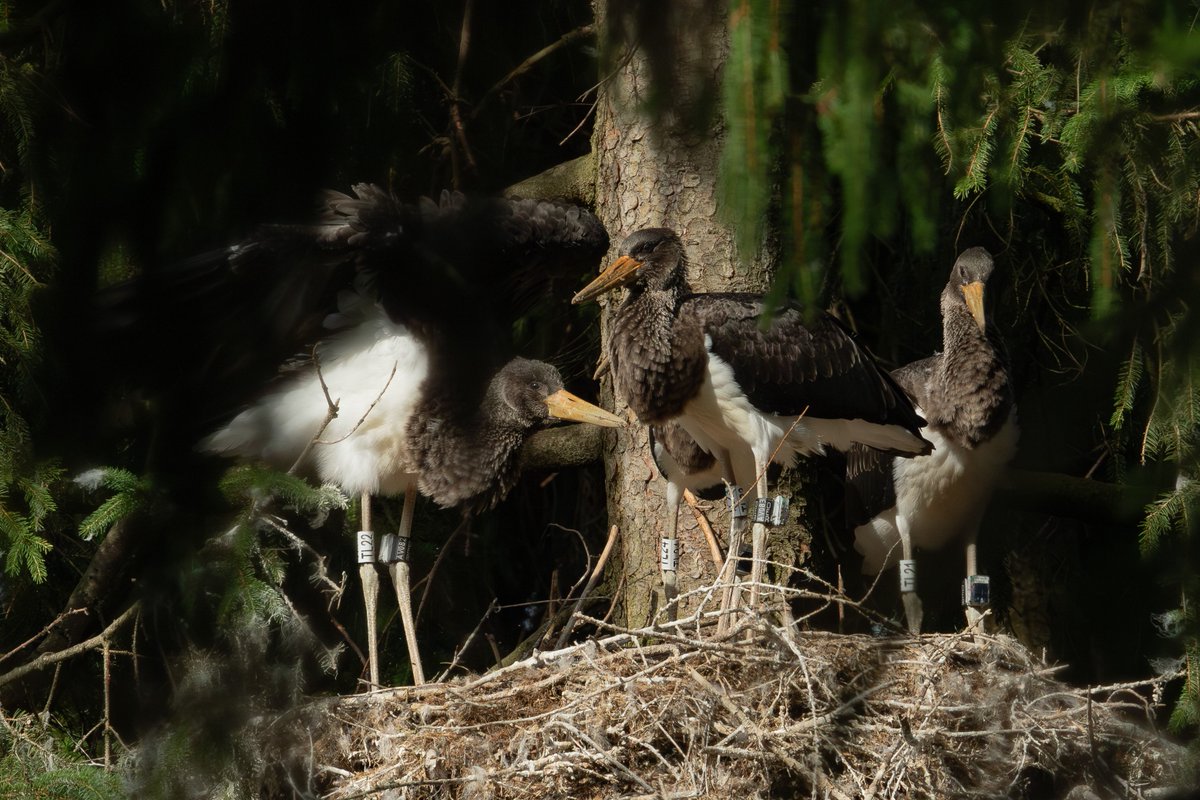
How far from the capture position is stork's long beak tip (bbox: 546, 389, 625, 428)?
4.35 m

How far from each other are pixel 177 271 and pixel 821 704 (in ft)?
6.18

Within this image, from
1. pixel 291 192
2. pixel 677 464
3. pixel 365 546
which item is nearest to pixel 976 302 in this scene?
pixel 677 464

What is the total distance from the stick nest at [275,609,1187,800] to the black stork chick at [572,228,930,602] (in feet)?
2.43

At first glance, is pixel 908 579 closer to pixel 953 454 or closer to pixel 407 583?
pixel 953 454

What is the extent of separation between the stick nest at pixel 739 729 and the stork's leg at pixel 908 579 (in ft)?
4.17

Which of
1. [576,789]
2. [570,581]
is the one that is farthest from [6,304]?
[570,581]

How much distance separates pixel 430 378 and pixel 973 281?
1930 millimetres

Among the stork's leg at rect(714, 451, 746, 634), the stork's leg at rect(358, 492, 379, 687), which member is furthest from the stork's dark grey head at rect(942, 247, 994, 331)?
the stork's leg at rect(358, 492, 379, 687)

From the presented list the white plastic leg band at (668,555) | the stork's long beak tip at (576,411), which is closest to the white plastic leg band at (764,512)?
the white plastic leg band at (668,555)

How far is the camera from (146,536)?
2.21 m

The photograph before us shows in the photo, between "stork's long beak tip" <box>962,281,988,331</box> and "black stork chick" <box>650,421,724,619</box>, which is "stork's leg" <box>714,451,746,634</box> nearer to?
"black stork chick" <box>650,421,724,619</box>

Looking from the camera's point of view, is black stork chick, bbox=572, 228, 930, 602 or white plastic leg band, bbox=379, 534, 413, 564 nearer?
black stork chick, bbox=572, 228, 930, 602

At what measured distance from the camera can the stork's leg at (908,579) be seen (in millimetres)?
4887

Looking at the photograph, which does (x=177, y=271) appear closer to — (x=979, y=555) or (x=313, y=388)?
(x=313, y=388)
